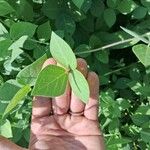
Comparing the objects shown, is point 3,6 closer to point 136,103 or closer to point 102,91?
point 102,91

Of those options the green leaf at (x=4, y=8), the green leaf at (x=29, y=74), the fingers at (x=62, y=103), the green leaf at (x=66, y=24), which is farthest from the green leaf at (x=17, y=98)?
the green leaf at (x=66, y=24)

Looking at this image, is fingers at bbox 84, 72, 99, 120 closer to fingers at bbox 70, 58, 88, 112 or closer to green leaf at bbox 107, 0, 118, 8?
fingers at bbox 70, 58, 88, 112

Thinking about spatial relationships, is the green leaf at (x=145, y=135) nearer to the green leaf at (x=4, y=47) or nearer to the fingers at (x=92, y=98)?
the fingers at (x=92, y=98)

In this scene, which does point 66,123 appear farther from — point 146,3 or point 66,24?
point 146,3

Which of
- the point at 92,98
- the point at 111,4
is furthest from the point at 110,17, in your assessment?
the point at 92,98

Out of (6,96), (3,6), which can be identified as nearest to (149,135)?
(6,96)
